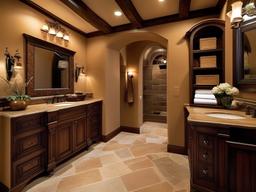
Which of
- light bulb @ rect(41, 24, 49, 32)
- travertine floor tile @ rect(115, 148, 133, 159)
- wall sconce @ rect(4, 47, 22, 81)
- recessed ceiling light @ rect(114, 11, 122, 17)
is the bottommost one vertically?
travertine floor tile @ rect(115, 148, 133, 159)

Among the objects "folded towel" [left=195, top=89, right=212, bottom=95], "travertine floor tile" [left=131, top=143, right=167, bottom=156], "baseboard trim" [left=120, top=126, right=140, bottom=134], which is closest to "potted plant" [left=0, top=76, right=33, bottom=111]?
"travertine floor tile" [left=131, top=143, right=167, bottom=156]

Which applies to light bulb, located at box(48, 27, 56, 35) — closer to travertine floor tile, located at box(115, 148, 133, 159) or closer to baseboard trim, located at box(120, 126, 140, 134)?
travertine floor tile, located at box(115, 148, 133, 159)

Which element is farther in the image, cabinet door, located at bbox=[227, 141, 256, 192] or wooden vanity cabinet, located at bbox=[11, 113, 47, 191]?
wooden vanity cabinet, located at bbox=[11, 113, 47, 191]

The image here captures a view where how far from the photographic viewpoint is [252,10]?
6.20ft

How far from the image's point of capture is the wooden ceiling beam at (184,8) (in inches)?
102

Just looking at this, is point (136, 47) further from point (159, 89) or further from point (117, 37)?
point (159, 89)

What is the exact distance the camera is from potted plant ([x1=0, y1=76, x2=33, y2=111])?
7.27 ft

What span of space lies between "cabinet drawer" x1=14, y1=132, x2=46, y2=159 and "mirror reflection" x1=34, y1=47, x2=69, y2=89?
3.54 feet

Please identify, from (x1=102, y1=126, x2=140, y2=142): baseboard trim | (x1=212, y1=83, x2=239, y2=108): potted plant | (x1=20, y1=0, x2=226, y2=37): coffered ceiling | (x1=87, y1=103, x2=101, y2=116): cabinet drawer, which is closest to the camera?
(x1=212, y1=83, x2=239, y2=108): potted plant

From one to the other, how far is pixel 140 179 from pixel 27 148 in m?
1.73

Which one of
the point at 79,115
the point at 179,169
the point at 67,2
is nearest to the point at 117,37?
the point at 67,2

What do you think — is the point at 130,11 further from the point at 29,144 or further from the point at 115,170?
the point at 115,170

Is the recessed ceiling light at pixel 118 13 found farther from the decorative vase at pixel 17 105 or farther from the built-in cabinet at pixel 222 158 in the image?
the built-in cabinet at pixel 222 158

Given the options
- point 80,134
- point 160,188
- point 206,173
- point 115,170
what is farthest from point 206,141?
point 80,134
